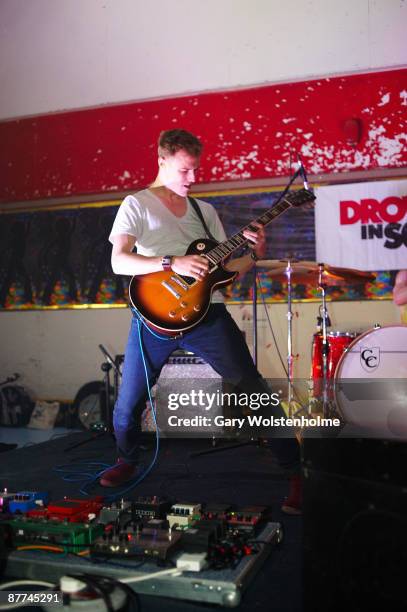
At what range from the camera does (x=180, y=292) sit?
2795mm

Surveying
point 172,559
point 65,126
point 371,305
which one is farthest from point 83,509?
point 65,126

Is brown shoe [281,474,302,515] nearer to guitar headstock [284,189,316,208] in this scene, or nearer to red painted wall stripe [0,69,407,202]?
guitar headstock [284,189,316,208]

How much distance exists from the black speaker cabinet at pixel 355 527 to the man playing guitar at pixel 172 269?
1.14 m

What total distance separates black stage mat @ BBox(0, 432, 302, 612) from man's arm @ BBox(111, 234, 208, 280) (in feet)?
3.83

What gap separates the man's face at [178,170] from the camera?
9.54 ft

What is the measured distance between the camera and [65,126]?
627cm

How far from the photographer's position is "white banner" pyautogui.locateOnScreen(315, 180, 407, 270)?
522cm

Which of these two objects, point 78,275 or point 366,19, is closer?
point 366,19

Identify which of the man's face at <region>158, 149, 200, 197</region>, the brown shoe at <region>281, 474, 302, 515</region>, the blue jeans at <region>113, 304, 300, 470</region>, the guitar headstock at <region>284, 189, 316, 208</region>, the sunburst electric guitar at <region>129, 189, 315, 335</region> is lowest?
the brown shoe at <region>281, 474, 302, 515</region>

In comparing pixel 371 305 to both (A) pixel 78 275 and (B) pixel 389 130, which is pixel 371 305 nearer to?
(B) pixel 389 130

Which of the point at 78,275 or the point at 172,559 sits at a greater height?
the point at 78,275

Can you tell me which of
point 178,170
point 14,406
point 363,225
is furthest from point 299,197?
point 14,406

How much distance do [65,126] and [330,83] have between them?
114 inches

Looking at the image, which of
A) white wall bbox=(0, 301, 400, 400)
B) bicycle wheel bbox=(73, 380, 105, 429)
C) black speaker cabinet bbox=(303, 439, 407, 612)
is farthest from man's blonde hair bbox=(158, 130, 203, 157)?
bicycle wheel bbox=(73, 380, 105, 429)
